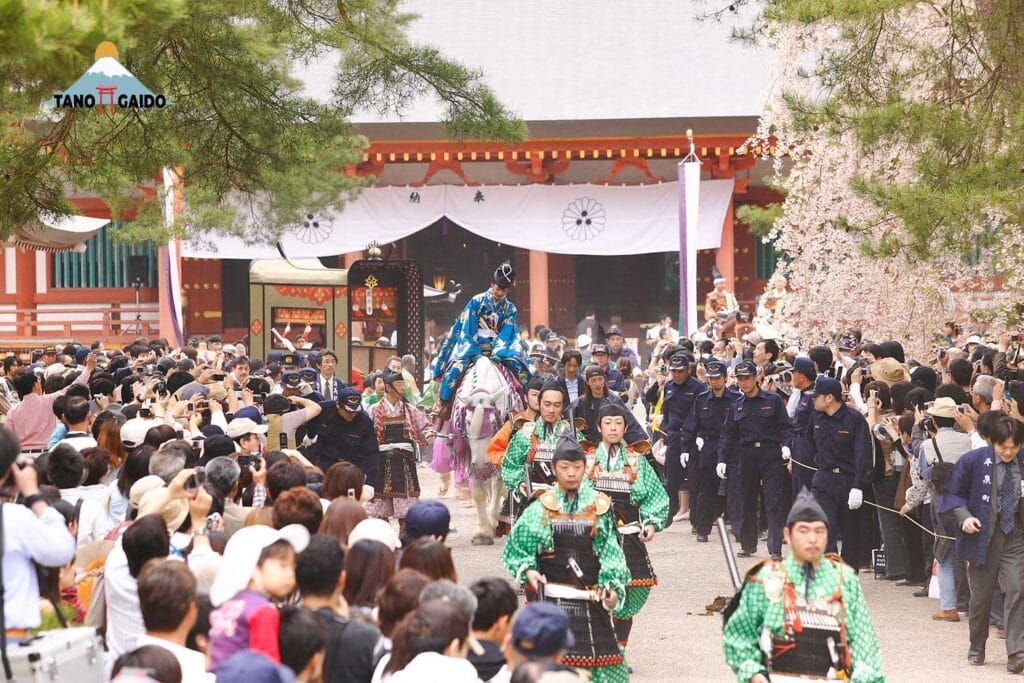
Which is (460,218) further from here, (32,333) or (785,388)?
(785,388)

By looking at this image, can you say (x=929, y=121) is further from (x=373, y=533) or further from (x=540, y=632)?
(x=540, y=632)

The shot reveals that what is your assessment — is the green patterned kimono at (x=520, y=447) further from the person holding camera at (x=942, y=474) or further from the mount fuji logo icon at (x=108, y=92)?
the mount fuji logo icon at (x=108, y=92)

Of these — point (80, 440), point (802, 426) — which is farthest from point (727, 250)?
point (80, 440)

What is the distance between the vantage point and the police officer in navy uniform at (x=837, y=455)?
10.4m

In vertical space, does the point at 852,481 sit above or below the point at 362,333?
below

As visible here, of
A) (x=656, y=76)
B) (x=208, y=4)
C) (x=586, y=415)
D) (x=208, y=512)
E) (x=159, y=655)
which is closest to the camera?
(x=159, y=655)

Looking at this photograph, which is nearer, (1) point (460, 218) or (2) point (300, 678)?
(2) point (300, 678)

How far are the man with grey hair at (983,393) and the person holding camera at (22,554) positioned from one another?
6.73 meters

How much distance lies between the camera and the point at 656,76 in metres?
25.2

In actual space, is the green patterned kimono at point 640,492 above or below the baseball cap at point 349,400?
below

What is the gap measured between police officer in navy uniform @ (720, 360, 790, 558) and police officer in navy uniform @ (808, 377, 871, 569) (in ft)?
2.97

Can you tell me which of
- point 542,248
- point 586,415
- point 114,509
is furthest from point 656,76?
point 114,509

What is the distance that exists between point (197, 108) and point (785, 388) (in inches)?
243

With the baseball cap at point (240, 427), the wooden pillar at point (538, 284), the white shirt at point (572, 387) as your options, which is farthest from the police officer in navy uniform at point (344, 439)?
the wooden pillar at point (538, 284)
